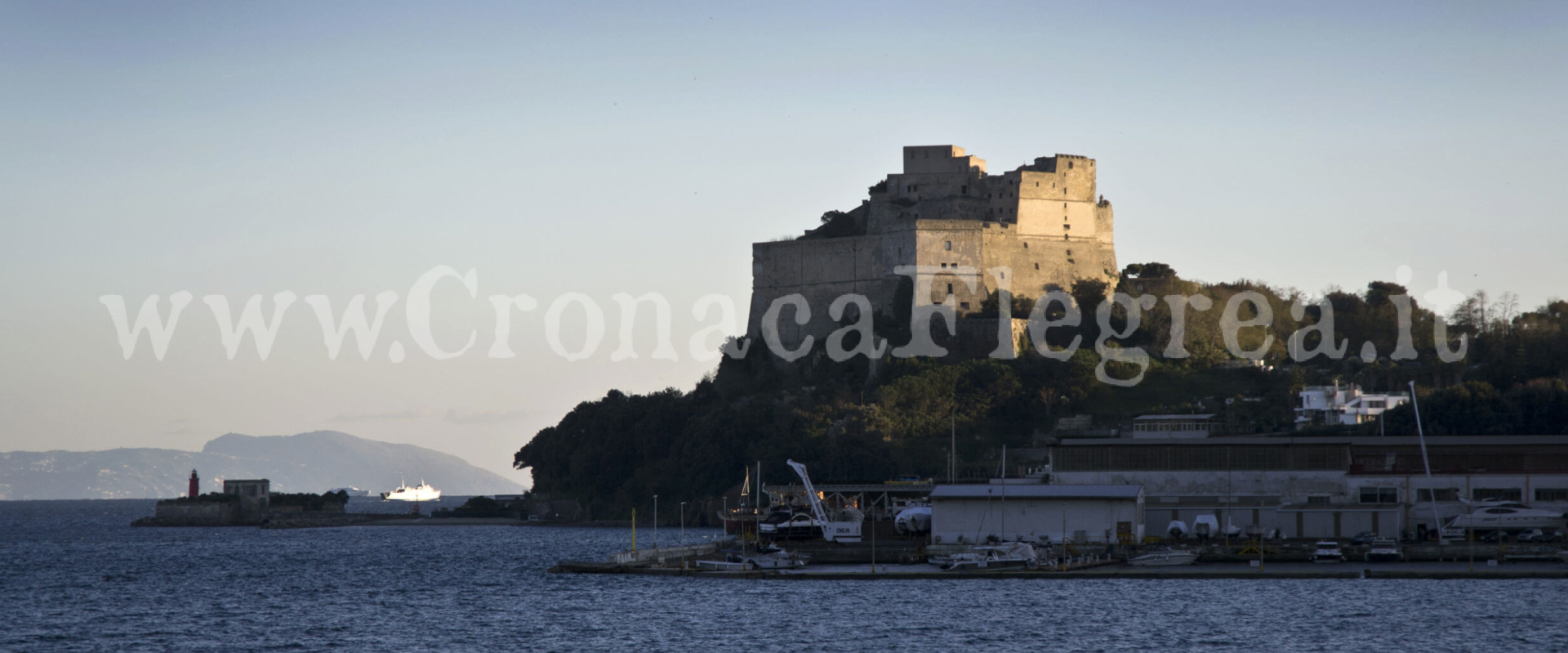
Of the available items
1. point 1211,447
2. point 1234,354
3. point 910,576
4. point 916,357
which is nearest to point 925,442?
point 916,357

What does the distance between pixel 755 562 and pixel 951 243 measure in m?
55.4

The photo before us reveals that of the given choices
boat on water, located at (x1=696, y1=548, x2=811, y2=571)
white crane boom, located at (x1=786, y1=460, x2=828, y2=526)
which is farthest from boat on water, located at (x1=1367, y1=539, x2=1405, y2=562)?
white crane boom, located at (x1=786, y1=460, x2=828, y2=526)

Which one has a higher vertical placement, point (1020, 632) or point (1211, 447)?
point (1211, 447)

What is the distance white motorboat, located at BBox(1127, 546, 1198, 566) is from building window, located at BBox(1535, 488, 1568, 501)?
1581cm

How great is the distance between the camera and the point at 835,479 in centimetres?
Answer: 10112

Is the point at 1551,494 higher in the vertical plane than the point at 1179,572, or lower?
higher

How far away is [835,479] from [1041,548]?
120ft

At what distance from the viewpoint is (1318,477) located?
7119cm

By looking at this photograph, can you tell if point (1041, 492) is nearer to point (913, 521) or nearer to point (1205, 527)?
point (1205, 527)

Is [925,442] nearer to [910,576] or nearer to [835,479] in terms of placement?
[835,479]

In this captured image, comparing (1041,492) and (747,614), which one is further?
(1041,492)

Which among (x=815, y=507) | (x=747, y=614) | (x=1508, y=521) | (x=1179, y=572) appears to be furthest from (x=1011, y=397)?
(x=747, y=614)

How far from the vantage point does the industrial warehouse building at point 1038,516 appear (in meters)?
66.8

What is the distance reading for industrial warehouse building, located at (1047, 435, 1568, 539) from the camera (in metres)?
68.9
